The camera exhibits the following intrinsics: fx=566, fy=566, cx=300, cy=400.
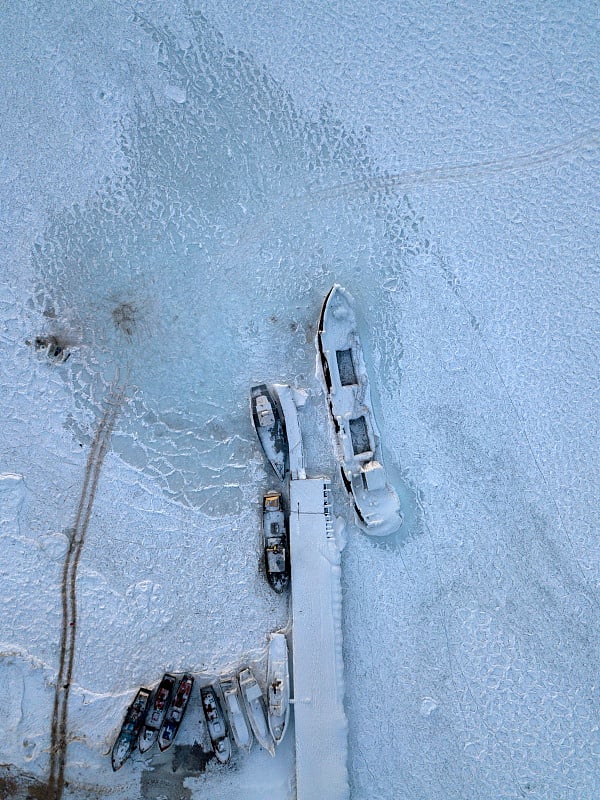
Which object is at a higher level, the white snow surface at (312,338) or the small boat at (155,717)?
the white snow surface at (312,338)

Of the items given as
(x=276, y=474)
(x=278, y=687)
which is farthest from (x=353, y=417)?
(x=278, y=687)

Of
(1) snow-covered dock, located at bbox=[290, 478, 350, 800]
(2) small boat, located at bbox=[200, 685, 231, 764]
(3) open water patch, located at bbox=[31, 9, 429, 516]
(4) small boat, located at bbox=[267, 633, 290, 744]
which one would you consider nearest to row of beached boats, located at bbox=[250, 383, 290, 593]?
(1) snow-covered dock, located at bbox=[290, 478, 350, 800]

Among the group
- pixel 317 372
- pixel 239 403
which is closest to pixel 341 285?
pixel 317 372

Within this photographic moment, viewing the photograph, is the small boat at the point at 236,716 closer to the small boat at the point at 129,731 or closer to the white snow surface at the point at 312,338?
the white snow surface at the point at 312,338

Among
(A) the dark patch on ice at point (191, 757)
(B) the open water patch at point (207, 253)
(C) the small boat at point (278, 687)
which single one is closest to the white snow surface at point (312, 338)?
(B) the open water patch at point (207, 253)

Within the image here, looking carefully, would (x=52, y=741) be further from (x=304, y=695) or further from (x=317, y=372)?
(x=317, y=372)

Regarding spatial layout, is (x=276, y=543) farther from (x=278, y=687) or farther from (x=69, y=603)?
(x=69, y=603)
